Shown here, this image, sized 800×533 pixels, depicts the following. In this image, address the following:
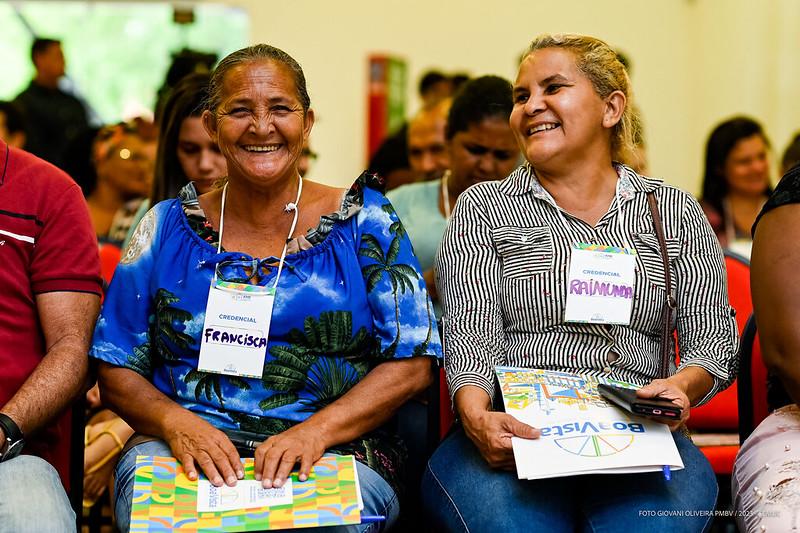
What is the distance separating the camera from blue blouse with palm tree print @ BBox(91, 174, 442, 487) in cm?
240

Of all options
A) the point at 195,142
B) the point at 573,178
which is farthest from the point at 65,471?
the point at 573,178

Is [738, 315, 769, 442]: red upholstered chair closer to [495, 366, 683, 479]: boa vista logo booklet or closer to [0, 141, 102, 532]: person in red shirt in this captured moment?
[495, 366, 683, 479]: boa vista logo booklet

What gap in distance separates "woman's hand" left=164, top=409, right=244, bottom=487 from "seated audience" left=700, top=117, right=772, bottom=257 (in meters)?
3.67

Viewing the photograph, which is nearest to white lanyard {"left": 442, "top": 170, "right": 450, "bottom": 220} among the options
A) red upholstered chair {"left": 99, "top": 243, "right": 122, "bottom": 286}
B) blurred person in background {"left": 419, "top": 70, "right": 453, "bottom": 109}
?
red upholstered chair {"left": 99, "top": 243, "right": 122, "bottom": 286}

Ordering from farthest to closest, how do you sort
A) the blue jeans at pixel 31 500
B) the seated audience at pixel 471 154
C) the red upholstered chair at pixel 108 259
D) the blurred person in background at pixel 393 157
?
the blurred person in background at pixel 393 157, the seated audience at pixel 471 154, the red upholstered chair at pixel 108 259, the blue jeans at pixel 31 500

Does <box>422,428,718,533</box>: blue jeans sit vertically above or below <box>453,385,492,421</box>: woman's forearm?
below

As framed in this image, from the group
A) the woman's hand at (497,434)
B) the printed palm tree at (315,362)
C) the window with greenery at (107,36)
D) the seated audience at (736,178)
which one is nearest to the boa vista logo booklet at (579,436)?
the woman's hand at (497,434)

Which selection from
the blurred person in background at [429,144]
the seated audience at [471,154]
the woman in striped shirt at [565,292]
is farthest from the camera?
the blurred person in background at [429,144]

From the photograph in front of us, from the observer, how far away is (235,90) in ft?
8.17

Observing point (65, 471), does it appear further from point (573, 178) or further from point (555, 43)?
point (555, 43)

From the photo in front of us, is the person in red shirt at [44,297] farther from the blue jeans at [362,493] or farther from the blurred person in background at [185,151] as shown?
the blurred person in background at [185,151]

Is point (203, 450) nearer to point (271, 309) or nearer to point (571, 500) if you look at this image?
point (271, 309)

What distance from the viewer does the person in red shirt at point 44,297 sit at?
7.74 feet

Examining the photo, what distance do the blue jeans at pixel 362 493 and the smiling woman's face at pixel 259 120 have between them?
690 mm
